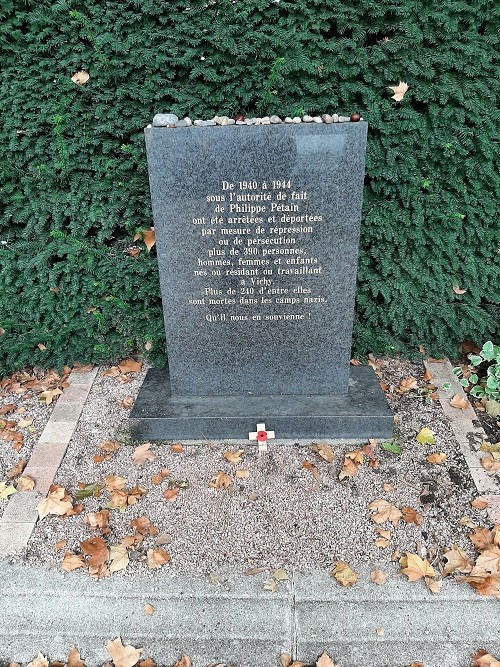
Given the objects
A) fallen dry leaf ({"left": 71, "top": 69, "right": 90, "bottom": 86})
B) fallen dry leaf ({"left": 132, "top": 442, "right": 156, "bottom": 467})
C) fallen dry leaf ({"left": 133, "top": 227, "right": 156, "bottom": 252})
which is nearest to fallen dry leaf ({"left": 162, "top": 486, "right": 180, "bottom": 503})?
fallen dry leaf ({"left": 132, "top": 442, "right": 156, "bottom": 467})

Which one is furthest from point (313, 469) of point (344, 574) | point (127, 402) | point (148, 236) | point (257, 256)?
point (148, 236)

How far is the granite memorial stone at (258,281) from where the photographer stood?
279cm

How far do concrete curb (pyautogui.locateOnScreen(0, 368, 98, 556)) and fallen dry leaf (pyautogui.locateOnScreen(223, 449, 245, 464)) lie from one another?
1.05 m

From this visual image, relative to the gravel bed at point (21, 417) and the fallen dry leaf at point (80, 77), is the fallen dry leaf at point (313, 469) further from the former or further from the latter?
the fallen dry leaf at point (80, 77)

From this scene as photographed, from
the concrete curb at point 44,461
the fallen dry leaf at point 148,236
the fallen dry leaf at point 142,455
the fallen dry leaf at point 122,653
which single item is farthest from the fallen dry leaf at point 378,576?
the fallen dry leaf at point 148,236

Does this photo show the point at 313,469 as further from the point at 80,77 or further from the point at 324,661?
the point at 80,77

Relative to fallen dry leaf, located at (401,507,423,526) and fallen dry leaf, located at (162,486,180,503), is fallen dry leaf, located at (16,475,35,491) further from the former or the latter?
fallen dry leaf, located at (401,507,423,526)

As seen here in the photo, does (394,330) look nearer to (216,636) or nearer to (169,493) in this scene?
(169,493)

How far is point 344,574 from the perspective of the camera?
2.40 metres

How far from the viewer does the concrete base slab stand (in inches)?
126

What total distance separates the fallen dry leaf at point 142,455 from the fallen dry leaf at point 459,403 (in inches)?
82.9

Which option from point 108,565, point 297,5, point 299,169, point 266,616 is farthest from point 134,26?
point 266,616

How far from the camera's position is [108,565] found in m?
2.48

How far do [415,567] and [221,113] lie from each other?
293cm
